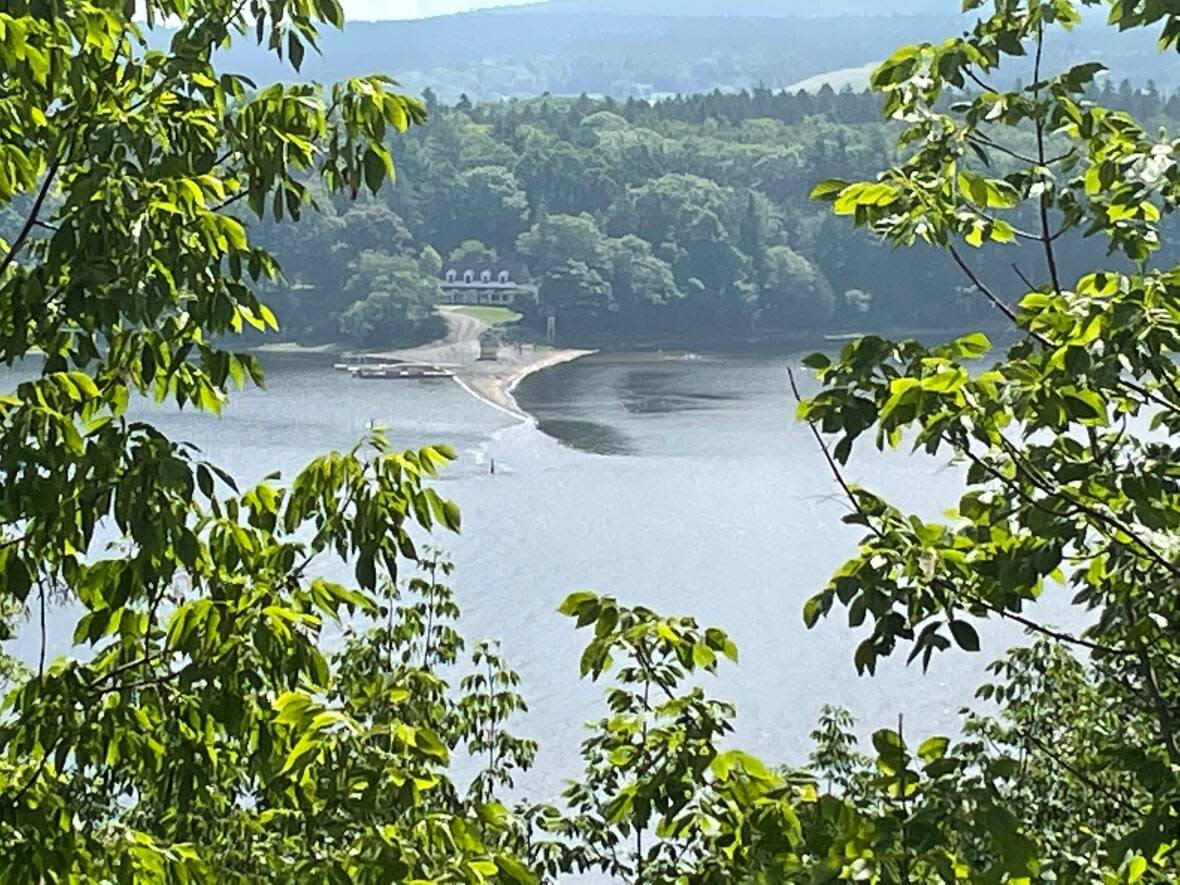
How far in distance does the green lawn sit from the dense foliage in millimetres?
40010

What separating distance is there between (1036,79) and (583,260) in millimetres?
42532

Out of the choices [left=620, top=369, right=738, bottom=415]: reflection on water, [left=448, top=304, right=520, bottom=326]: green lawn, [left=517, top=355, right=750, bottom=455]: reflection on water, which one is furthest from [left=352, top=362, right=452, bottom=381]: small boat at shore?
[left=448, top=304, right=520, bottom=326]: green lawn

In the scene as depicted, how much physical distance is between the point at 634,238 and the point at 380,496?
44804 mm

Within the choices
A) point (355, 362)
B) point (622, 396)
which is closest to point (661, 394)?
point (622, 396)

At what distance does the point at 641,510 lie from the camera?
21.5 meters

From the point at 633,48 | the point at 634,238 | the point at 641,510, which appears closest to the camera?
the point at 641,510

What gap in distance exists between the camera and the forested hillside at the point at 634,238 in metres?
42.9

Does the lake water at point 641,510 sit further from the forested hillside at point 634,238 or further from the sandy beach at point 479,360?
the forested hillside at point 634,238

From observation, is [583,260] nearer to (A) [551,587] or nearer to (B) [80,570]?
(A) [551,587]

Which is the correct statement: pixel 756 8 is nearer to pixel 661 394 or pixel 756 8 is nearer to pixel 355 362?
pixel 355 362

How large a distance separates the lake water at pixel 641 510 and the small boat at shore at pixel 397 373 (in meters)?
0.69

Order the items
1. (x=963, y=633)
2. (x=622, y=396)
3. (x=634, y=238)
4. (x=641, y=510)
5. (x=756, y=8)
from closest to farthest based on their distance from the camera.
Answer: (x=963, y=633)
(x=641, y=510)
(x=622, y=396)
(x=634, y=238)
(x=756, y=8)

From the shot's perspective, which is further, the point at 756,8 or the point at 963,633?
the point at 756,8

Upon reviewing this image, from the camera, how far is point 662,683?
2.27 m
